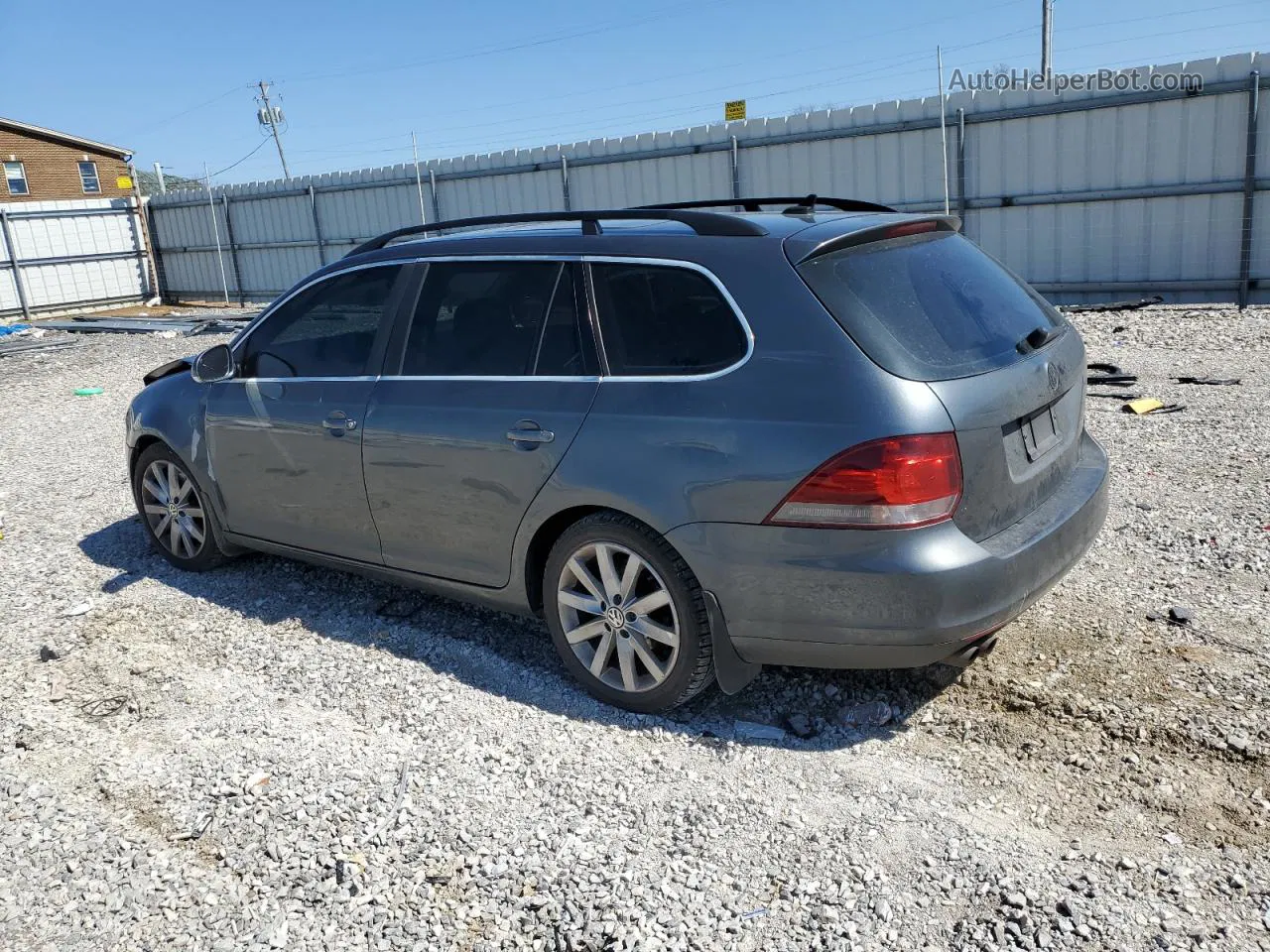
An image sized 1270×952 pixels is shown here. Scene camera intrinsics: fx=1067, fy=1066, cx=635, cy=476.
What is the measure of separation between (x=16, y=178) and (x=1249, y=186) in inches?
1720

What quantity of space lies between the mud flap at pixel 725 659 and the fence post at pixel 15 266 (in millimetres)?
24324

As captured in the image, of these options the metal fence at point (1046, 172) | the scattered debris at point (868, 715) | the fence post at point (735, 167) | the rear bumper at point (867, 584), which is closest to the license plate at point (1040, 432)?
the rear bumper at point (867, 584)

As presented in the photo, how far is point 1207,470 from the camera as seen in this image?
639cm

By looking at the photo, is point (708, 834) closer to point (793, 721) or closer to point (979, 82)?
point (793, 721)

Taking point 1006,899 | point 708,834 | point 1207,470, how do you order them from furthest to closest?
point 1207,470, point 708,834, point 1006,899

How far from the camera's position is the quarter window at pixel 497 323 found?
13.1 ft

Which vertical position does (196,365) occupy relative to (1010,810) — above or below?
above

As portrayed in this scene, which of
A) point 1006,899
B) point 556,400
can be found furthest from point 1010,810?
point 556,400

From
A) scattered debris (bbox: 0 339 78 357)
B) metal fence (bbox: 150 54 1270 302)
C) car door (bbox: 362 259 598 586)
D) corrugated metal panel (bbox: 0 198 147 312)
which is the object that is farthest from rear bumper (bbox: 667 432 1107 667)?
corrugated metal panel (bbox: 0 198 147 312)

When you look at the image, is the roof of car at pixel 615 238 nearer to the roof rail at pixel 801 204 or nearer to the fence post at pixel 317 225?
the roof rail at pixel 801 204

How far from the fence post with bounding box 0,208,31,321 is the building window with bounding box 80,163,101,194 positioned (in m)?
23.7

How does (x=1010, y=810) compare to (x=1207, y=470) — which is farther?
(x=1207, y=470)

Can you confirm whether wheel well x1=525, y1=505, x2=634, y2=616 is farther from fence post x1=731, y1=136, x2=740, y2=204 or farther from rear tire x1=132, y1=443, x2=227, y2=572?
fence post x1=731, y1=136, x2=740, y2=204

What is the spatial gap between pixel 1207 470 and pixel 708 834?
4690mm
